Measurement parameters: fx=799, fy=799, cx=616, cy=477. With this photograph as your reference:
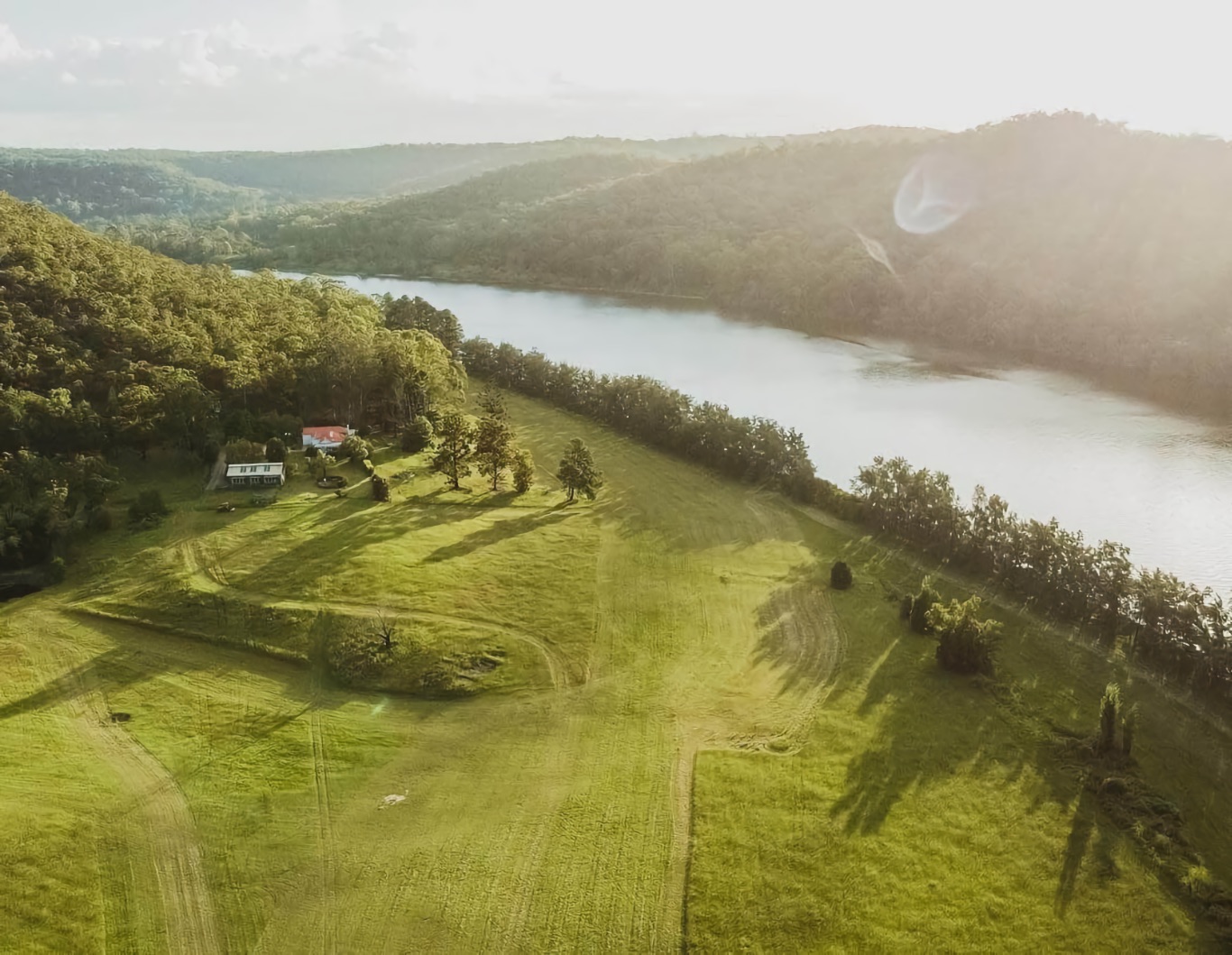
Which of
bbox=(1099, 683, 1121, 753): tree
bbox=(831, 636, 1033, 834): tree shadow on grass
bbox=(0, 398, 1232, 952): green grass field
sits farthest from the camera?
bbox=(1099, 683, 1121, 753): tree

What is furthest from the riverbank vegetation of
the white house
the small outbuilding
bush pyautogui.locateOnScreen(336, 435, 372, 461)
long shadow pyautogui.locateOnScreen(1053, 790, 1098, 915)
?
the white house

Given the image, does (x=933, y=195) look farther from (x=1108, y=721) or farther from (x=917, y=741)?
(x=917, y=741)

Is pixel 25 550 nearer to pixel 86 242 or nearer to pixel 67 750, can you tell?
pixel 67 750

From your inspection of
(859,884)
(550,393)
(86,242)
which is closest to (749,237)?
(550,393)

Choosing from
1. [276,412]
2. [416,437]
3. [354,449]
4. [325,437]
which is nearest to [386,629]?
[354,449]

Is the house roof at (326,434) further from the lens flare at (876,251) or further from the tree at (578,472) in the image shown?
the lens flare at (876,251)

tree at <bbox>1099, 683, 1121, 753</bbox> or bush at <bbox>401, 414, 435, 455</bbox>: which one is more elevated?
bush at <bbox>401, 414, 435, 455</bbox>

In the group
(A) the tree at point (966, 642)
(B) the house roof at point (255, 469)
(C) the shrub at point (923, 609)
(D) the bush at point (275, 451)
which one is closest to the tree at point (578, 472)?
(B) the house roof at point (255, 469)

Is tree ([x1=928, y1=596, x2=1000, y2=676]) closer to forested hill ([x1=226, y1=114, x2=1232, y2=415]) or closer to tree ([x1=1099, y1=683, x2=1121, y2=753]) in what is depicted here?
tree ([x1=1099, y1=683, x2=1121, y2=753])
